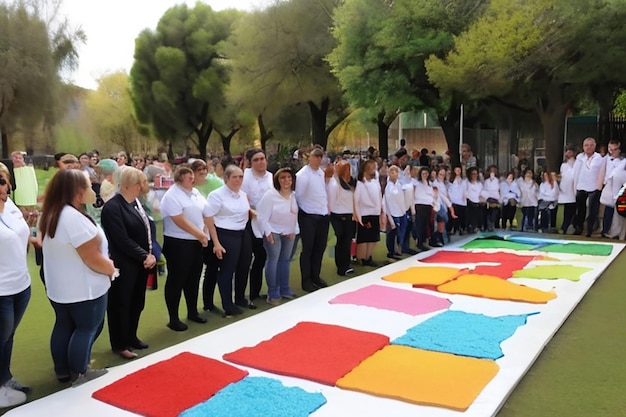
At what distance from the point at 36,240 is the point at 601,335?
440cm

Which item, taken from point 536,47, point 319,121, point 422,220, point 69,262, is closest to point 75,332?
point 69,262

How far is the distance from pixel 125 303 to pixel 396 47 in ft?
41.1

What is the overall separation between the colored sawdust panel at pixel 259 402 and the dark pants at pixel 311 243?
2.71 m

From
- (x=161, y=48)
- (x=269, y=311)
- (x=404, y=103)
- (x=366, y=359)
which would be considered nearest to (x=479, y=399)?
(x=366, y=359)

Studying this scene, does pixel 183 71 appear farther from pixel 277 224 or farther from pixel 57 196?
pixel 57 196

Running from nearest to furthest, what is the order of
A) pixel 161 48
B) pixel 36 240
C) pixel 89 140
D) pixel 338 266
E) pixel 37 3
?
pixel 36 240 < pixel 338 266 < pixel 37 3 < pixel 161 48 < pixel 89 140

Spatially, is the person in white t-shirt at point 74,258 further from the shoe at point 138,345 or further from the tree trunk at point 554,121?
the tree trunk at point 554,121

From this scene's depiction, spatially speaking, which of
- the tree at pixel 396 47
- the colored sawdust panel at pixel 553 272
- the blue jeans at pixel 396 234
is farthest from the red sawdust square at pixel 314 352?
the tree at pixel 396 47

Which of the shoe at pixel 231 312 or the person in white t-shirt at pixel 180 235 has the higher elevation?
the person in white t-shirt at pixel 180 235

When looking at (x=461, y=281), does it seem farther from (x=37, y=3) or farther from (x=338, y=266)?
(x=37, y=3)

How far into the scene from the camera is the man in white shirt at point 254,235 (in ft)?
17.9

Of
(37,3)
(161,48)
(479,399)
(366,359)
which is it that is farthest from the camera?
Result: (161,48)

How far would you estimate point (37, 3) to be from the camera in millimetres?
22438

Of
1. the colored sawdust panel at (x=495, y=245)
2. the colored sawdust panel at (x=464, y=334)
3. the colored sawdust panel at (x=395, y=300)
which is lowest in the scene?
the colored sawdust panel at (x=464, y=334)
